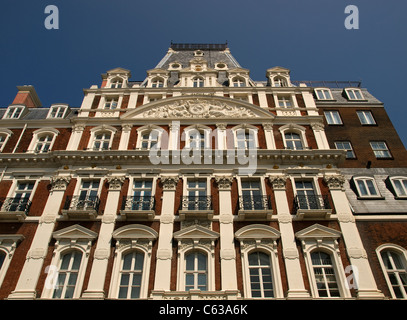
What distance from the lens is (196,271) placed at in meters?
18.6

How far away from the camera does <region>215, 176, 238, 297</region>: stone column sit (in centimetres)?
1802

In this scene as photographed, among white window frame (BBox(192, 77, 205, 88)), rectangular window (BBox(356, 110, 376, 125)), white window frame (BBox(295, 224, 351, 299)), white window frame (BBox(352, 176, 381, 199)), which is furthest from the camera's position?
white window frame (BBox(192, 77, 205, 88))

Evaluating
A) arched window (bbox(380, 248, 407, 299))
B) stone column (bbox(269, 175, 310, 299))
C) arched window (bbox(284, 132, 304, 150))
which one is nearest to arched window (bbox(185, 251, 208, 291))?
stone column (bbox(269, 175, 310, 299))

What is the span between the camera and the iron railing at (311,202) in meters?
21.1

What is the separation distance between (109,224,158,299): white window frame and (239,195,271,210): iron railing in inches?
215

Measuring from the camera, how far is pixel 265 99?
28.7 m

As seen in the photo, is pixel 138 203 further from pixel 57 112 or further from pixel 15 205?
pixel 57 112

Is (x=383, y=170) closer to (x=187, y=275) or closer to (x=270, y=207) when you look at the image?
(x=270, y=207)

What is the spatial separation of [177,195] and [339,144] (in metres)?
13.5

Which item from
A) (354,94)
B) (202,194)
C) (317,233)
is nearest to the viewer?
(317,233)

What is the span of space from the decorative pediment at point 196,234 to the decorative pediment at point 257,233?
4.51 feet

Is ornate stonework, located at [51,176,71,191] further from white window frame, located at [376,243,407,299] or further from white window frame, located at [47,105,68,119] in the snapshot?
white window frame, located at [376,243,407,299]

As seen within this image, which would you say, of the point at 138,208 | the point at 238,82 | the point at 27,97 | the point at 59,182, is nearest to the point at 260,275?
the point at 138,208

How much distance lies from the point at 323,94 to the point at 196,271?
2094 cm
